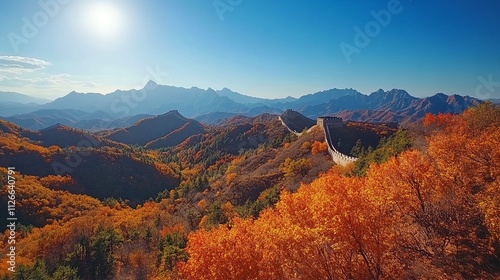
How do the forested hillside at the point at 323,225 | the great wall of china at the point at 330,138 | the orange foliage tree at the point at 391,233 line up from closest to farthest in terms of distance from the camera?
the orange foliage tree at the point at 391,233 < the forested hillside at the point at 323,225 < the great wall of china at the point at 330,138

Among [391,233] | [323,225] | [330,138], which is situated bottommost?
[391,233]

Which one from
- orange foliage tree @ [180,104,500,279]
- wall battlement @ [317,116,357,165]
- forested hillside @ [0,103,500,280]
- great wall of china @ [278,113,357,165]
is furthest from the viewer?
great wall of china @ [278,113,357,165]

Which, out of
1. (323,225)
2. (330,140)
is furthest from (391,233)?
(330,140)

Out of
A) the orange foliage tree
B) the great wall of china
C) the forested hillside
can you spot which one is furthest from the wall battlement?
the orange foliage tree

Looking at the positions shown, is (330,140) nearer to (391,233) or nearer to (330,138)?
(330,138)

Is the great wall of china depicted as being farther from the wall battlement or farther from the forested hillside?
the forested hillside

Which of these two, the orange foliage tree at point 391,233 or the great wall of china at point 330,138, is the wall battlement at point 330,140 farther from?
the orange foliage tree at point 391,233

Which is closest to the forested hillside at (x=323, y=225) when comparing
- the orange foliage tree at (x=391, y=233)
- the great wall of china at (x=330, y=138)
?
the orange foliage tree at (x=391, y=233)

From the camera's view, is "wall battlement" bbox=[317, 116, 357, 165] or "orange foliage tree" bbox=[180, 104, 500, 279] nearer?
"orange foliage tree" bbox=[180, 104, 500, 279]

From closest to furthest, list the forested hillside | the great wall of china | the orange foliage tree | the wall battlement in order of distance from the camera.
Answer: the orange foliage tree → the forested hillside → the wall battlement → the great wall of china

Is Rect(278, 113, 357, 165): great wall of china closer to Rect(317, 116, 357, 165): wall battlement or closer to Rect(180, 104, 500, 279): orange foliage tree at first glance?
Rect(317, 116, 357, 165): wall battlement

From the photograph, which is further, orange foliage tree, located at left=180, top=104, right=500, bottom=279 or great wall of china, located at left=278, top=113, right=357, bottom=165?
great wall of china, located at left=278, top=113, right=357, bottom=165

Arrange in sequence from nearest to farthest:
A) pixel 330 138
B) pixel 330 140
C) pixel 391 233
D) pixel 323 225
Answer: pixel 391 233 → pixel 323 225 → pixel 330 140 → pixel 330 138

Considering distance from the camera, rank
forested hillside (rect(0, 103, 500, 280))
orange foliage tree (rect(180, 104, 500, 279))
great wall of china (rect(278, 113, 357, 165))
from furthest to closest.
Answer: great wall of china (rect(278, 113, 357, 165)), forested hillside (rect(0, 103, 500, 280)), orange foliage tree (rect(180, 104, 500, 279))
